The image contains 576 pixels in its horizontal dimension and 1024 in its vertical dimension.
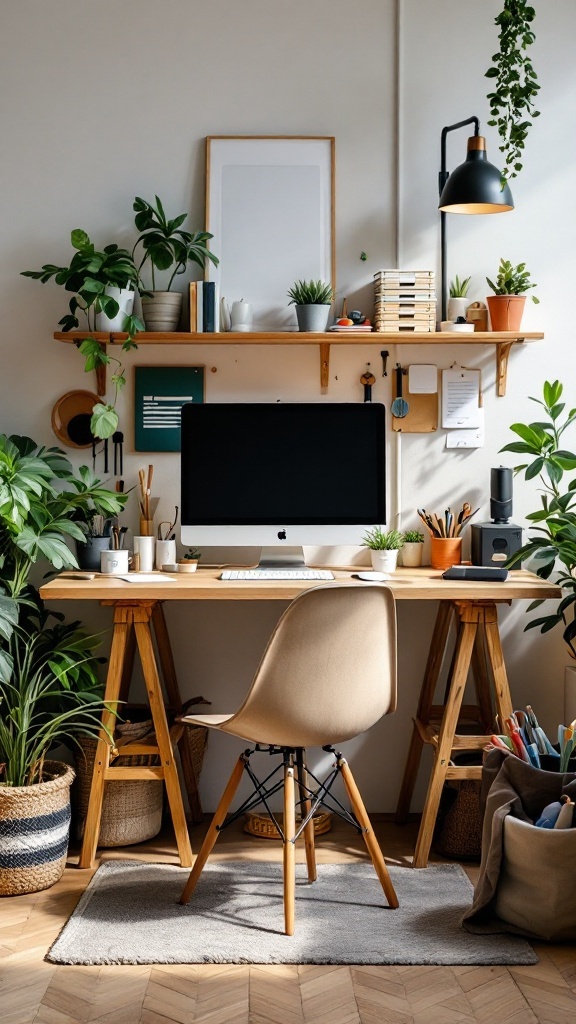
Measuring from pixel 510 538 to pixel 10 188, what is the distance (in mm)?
1938

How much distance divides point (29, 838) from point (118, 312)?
5.06 feet

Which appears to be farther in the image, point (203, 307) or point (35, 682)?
point (203, 307)

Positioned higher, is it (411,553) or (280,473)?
(280,473)

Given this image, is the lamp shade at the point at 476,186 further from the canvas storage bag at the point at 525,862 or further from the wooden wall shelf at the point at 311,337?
the canvas storage bag at the point at 525,862

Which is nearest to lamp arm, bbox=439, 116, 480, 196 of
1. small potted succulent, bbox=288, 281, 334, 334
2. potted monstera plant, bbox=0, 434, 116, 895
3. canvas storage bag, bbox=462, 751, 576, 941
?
small potted succulent, bbox=288, 281, 334, 334

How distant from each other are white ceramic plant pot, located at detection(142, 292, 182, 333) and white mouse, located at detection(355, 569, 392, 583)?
3.20 feet

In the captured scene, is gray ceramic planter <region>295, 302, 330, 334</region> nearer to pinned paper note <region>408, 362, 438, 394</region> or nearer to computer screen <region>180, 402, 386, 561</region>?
computer screen <region>180, 402, 386, 561</region>

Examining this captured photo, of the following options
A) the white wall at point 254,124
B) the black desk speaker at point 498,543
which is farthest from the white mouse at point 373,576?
the white wall at point 254,124

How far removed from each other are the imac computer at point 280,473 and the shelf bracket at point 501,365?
45cm

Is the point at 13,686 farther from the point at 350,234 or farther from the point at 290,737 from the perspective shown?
the point at 350,234

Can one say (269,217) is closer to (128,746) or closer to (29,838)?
(128,746)

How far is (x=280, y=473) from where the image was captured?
10.7 ft

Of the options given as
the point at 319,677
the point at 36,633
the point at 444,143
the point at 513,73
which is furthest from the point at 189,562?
the point at 513,73

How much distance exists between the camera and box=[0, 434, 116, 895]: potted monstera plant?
9.18 ft
